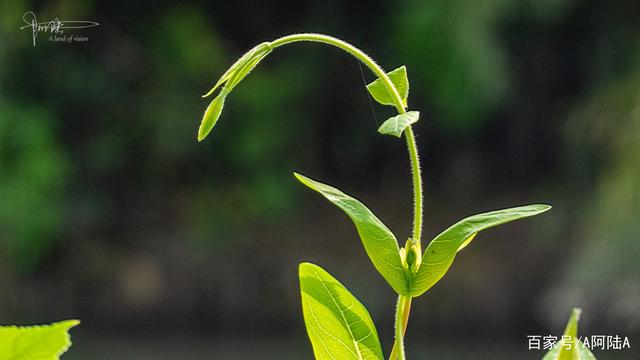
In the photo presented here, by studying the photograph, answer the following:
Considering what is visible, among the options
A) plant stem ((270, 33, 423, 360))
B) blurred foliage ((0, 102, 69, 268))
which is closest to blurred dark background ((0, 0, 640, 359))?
blurred foliage ((0, 102, 69, 268))

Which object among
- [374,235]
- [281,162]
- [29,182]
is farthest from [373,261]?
[281,162]

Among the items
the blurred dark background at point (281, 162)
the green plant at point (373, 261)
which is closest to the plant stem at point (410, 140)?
the green plant at point (373, 261)

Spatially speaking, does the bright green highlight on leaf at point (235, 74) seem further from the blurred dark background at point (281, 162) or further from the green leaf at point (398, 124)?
the blurred dark background at point (281, 162)

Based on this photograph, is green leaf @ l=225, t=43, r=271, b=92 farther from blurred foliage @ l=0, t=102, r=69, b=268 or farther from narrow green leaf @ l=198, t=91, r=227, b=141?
blurred foliage @ l=0, t=102, r=69, b=268

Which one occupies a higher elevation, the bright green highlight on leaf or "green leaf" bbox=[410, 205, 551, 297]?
the bright green highlight on leaf

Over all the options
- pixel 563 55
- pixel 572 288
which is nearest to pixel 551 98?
pixel 563 55

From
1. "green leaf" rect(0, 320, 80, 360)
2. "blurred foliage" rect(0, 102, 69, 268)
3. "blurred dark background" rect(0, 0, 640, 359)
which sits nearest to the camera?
"green leaf" rect(0, 320, 80, 360)

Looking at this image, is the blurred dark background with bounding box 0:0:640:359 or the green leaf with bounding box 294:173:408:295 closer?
the green leaf with bounding box 294:173:408:295

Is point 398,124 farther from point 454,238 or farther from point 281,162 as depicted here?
point 281,162
